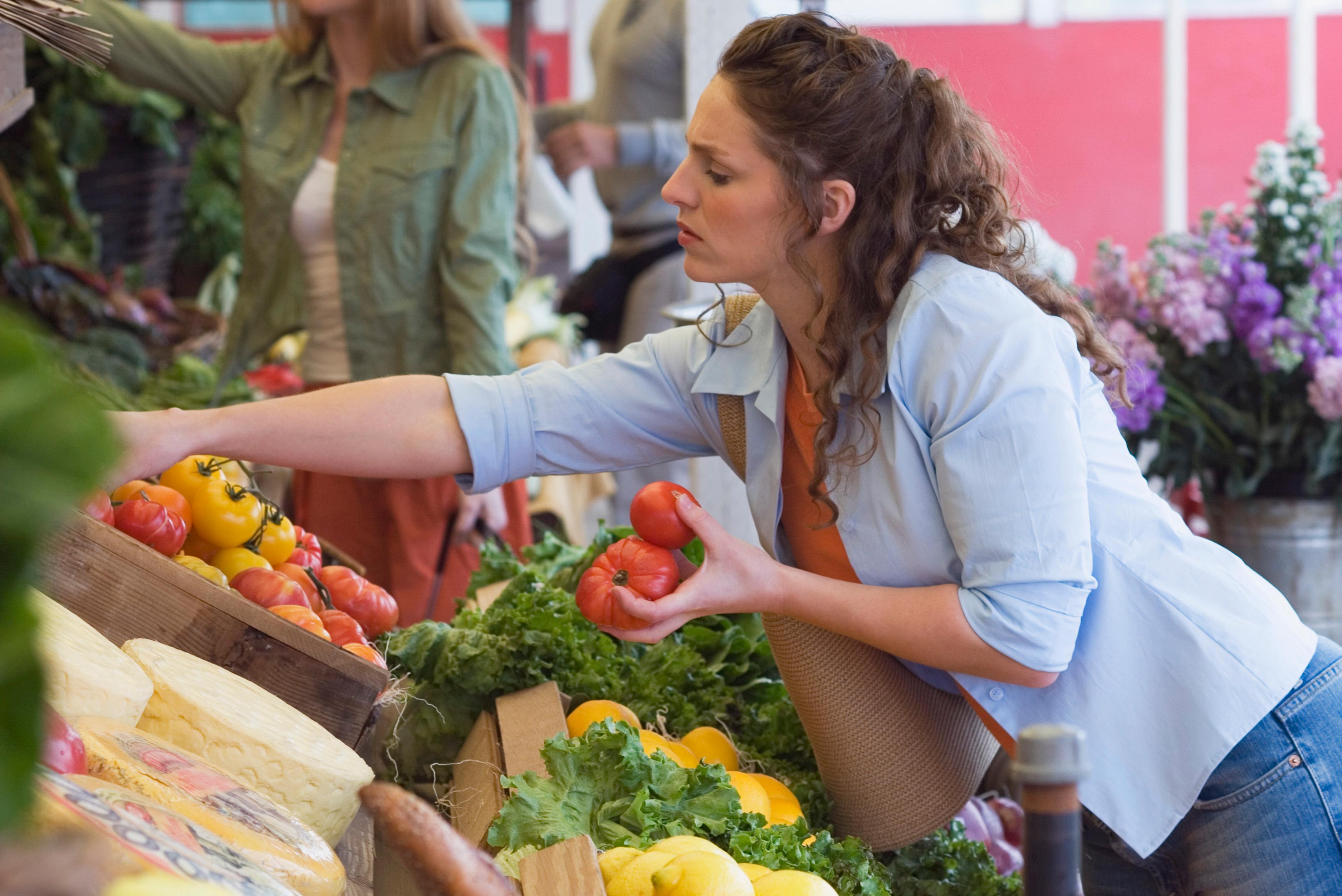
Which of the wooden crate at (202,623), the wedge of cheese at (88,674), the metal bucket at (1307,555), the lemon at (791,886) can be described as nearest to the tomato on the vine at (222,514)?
the wooden crate at (202,623)

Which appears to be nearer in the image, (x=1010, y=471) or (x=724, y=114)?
(x=1010, y=471)

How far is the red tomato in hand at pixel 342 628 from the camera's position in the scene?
1817mm

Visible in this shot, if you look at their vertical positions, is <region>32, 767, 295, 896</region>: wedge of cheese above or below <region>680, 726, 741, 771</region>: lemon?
above

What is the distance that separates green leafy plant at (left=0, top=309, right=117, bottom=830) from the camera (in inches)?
20.7

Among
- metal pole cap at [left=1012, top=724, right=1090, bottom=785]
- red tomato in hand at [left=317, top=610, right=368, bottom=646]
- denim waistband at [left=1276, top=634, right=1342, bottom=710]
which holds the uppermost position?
metal pole cap at [left=1012, top=724, right=1090, bottom=785]

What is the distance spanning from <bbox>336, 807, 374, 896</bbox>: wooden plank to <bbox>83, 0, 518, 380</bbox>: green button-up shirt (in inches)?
54.0

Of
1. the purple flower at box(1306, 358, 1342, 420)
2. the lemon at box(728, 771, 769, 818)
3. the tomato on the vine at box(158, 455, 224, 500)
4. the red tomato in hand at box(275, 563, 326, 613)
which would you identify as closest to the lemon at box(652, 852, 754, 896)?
the lemon at box(728, 771, 769, 818)

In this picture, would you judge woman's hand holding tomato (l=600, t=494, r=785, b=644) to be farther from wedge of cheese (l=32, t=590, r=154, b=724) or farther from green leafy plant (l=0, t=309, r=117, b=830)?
green leafy plant (l=0, t=309, r=117, b=830)

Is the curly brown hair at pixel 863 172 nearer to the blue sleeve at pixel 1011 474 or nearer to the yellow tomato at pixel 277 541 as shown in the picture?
the blue sleeve at pixel 1011 474

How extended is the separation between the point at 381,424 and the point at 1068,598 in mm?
941

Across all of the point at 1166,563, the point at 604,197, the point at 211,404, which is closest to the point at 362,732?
the point at 1166,563

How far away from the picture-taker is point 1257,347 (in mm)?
3279

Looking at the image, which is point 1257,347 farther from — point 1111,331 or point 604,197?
point 604,197

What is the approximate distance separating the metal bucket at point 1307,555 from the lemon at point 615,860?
8.04 ft
